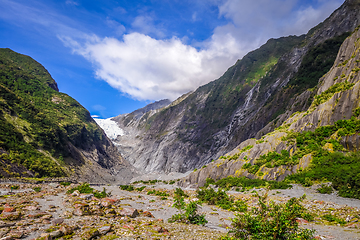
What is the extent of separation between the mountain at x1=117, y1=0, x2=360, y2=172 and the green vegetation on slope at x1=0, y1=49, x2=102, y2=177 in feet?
158

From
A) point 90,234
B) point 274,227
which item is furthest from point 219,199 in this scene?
point 90,234

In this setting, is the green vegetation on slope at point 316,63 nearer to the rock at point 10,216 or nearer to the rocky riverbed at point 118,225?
the rocky riverbed at point 118,225

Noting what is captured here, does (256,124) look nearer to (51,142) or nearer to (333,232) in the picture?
(333,232)

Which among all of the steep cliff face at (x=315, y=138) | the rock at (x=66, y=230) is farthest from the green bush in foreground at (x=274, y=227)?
the steep cliff face at (x=315, y=138)

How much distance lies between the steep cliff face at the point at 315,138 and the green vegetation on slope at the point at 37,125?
141 feet

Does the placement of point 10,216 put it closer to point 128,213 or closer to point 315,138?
point 128,213

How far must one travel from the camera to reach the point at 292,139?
27.9 meters

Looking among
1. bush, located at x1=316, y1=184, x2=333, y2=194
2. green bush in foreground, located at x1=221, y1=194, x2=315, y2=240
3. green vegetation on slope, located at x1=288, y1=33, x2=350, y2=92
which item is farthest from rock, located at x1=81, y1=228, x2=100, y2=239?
green vegetation on slope, located at x1=288, y1=33, x2=350, y2=92

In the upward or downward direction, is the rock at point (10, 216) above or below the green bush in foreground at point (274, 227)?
below

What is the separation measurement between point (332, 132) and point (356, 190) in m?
13.1

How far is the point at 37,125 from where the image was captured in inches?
2248

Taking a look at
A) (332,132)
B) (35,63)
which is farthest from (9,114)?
(35,63)

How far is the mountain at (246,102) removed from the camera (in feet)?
196

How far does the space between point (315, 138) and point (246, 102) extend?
7329cm
